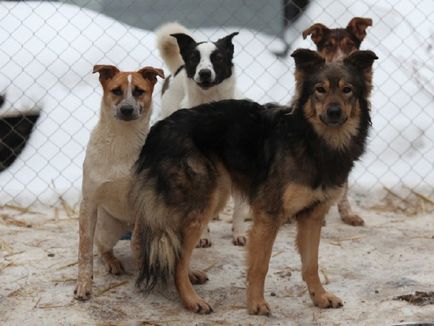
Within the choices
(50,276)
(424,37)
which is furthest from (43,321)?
(424,37)

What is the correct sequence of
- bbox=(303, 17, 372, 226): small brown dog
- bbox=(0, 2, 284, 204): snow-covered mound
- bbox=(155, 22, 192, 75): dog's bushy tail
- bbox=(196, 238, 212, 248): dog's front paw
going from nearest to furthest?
bbox=(196, 238, 212, 248): dog's front paw
bbox=(303, 17, 372, 226): small brown dog
bbox=(155, 22, 192, 75): dog's bushy tail
bbox=(0, 2, 284, 204): snow-covered mound

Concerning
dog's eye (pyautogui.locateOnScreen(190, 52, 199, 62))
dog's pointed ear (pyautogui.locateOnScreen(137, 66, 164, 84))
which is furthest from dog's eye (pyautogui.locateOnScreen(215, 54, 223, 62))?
dog's pointed ear (pyautogui.locateOnScreen(137, 66, 164, 84))

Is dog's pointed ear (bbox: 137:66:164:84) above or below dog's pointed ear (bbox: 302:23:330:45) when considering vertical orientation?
below

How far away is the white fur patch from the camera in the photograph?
532 centimetres

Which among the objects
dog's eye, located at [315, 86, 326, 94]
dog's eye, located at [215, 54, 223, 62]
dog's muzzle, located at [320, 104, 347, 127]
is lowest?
dog's eye, located at [215, 54, 223, 62]

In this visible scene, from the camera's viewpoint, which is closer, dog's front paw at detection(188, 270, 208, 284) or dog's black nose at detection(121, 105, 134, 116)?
dog's black nose at detection(121, 105, 134, 116)

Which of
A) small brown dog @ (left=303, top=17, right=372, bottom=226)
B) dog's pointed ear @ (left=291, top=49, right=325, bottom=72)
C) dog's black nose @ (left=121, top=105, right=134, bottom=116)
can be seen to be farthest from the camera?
small brown dog @ (left=303, top=17, right=372, bottom=226)

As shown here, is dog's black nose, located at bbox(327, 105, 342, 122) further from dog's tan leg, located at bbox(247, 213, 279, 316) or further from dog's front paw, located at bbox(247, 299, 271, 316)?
dog's front paw, located at bbox(247, 299, 271, 316)

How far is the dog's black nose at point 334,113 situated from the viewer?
149 inches

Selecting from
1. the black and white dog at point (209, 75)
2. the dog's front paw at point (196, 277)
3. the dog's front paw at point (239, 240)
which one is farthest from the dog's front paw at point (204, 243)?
the dog's front paw at point (196, 277)

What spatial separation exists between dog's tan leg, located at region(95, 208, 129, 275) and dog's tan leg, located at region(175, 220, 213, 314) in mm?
641

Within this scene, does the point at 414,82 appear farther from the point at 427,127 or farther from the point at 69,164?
the point at 69,164

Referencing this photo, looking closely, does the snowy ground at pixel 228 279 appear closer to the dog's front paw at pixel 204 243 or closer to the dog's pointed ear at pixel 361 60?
the dog's front paw at pixel 204 243

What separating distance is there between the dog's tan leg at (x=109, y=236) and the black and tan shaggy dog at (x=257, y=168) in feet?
1.03
